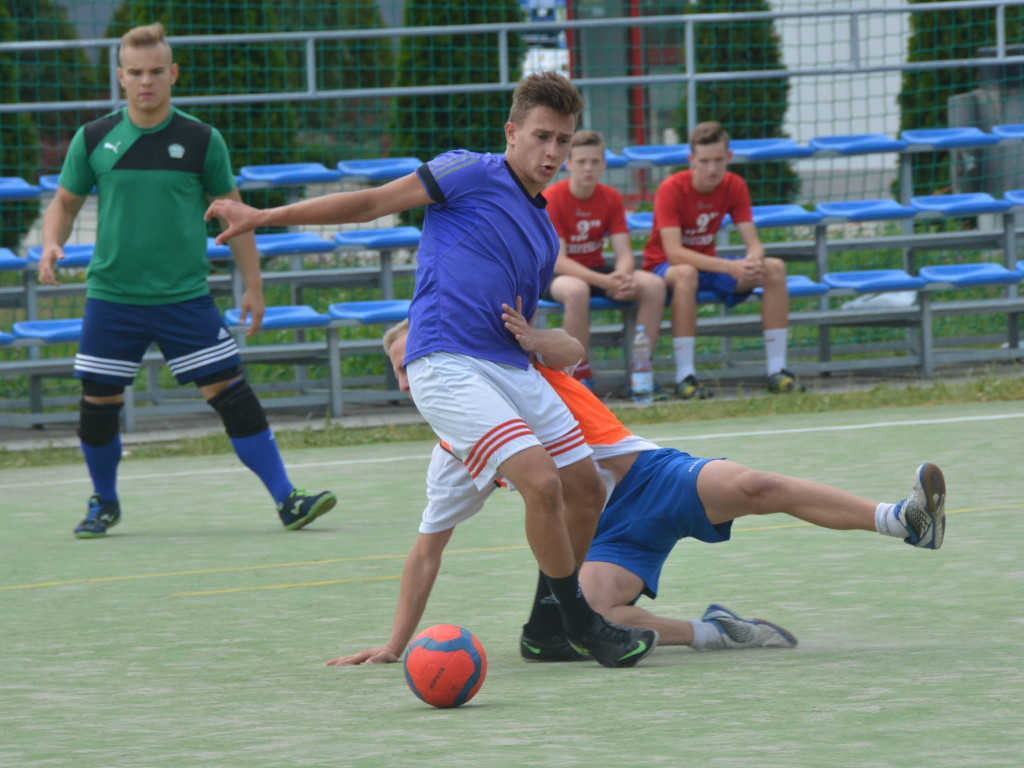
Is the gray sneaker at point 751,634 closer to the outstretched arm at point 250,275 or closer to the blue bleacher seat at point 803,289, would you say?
the outstretched arm at point 250,275

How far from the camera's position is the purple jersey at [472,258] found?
14.3 feet

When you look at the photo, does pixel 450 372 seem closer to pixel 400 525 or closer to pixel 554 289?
pixel 400 525

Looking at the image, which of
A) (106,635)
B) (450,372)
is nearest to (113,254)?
(106,635)

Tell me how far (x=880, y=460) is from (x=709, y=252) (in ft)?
11.9

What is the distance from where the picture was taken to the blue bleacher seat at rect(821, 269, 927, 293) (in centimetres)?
1177

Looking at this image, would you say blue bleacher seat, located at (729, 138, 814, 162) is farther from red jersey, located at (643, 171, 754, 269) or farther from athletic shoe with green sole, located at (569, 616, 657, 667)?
athletic shoe with green sole, located at (569, 616, 657, 667)

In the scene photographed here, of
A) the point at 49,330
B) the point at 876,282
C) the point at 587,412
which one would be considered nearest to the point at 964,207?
the point at 876,282

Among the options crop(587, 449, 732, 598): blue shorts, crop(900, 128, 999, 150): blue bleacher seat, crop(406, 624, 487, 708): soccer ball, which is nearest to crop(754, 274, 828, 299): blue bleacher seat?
crop(900, 128, 999, 150): blue bleacher seat

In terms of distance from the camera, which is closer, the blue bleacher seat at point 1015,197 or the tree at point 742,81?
the blue bleacher seat at point 1015,197

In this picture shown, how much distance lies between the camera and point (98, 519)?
6.91 meters

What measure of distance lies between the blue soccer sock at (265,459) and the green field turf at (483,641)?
20cm

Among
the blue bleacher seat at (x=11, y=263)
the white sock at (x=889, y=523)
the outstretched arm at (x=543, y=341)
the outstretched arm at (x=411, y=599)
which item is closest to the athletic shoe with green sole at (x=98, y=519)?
the outstretched arm at (x=411, y=599)

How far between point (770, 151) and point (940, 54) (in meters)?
4.34

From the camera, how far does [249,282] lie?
6898 millimetres
